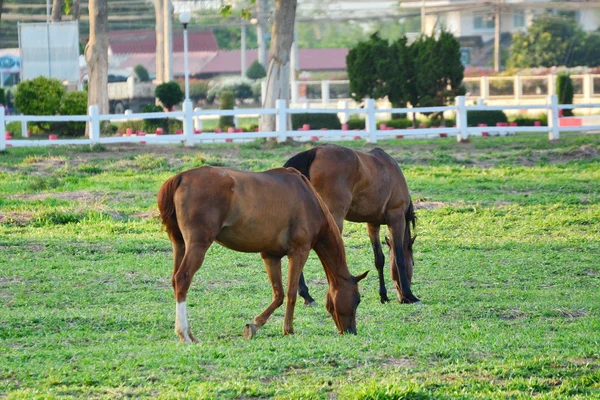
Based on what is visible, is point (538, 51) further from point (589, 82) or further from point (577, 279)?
point (577, 279)

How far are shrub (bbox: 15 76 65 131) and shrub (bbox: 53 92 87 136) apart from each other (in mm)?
253

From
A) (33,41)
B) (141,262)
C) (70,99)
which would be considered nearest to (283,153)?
(70,99)

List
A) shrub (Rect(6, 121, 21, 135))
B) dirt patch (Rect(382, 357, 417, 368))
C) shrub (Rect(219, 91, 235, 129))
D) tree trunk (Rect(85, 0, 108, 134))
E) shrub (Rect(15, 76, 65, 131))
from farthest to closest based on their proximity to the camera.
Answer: shrub (Rect(219, 91, 235, 129)) < shrub (Rect(6, 121, 21, 135)) < shrub (Rect(15, 76, 65, 131)) < tree trunk (Rect(85, 0, 108, 134)) < dirt patch (Rect(382, 357, 417, 368))

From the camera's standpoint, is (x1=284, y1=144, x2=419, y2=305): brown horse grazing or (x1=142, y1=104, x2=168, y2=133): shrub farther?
(x1=142, y1=104, x2=168, y2=133): shrub

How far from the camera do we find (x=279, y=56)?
2720 cm

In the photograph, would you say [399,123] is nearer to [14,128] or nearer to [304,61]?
[14,128]

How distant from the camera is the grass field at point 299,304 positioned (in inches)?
251

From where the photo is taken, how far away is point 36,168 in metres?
20.4

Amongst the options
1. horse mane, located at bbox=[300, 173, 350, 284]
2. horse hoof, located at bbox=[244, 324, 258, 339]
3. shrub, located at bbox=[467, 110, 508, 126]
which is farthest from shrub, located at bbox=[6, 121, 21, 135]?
horse hoof, located at bbox=[244, 324, 258, 339]

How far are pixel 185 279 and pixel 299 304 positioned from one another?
2641mm

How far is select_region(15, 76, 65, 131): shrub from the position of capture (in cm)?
2791

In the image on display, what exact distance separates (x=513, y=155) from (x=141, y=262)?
1272 cm

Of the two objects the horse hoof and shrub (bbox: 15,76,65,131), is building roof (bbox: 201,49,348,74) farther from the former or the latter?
the horse hoof

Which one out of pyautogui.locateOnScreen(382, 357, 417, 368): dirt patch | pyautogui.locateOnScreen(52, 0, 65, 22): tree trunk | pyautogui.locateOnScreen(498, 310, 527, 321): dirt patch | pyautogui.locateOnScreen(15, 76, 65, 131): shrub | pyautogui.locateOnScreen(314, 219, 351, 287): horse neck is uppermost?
pyautogui.locateOnScreen(52, 0, 65, 22): tree trunk
